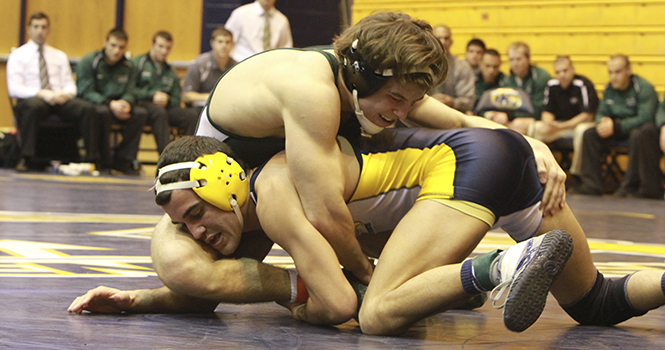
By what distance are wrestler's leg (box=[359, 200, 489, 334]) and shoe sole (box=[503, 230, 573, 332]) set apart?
238 mm

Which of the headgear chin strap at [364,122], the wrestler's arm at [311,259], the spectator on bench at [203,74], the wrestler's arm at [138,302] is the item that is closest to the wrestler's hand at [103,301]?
the wrestler's arm at [138,302]

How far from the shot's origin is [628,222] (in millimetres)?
5180

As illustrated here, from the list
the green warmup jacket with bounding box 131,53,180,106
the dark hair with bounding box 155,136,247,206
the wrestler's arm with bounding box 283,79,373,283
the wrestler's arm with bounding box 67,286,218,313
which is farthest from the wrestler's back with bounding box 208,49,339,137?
the green warmup jacket with bounding box 131,53,180,106

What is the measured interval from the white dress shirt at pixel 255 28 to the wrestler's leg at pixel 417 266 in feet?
22.9

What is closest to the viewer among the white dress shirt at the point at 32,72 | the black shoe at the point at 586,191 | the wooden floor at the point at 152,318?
the wooden floor at the point at 152,318

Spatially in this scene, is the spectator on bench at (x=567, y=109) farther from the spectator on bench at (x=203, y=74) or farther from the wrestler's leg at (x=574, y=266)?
the wrestler's leg at (x=574, y=266)

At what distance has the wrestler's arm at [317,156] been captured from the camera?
6.49ft

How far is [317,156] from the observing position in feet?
6.50

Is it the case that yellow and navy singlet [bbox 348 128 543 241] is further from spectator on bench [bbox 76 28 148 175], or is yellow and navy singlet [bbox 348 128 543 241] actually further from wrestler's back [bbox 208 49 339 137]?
spectator on bench [bbox 76 28 148 175]

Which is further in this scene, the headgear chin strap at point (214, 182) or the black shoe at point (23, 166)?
the black shoe at point (23, 166)

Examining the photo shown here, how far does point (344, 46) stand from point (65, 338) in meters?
1.06

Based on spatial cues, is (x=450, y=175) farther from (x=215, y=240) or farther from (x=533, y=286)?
(x=215, y=240)

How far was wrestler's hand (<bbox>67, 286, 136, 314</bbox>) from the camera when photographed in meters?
1.93

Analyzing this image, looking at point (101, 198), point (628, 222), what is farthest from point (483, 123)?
point (101, 198)
